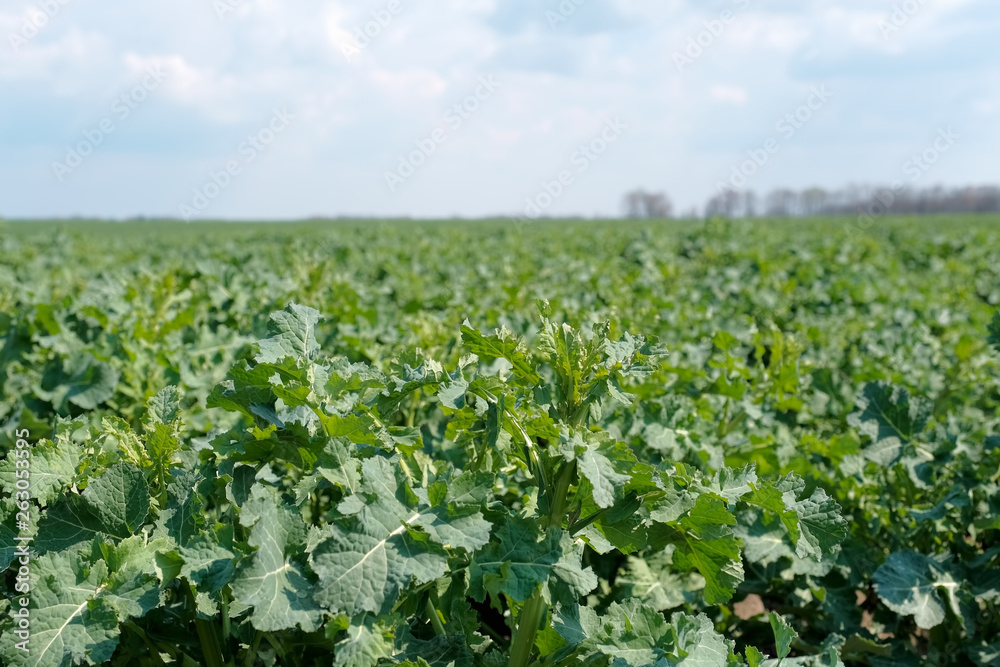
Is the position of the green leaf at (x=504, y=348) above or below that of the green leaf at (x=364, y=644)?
above

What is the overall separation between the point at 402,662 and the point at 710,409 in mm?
2124

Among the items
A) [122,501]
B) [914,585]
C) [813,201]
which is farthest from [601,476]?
[813,201]

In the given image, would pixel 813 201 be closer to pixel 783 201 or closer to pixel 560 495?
pixel 783 201

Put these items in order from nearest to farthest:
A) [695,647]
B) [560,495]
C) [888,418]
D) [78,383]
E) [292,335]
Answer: [695,647] < [560,495] < [292,335] < [888,418] < [78,383]

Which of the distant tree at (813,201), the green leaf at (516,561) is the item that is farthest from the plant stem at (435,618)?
the distant tree at (813,201)

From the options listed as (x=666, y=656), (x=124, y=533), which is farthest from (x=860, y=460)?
(x=124, y=533)

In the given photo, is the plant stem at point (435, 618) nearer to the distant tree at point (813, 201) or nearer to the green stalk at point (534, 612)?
the green stalk at point (534, 612)

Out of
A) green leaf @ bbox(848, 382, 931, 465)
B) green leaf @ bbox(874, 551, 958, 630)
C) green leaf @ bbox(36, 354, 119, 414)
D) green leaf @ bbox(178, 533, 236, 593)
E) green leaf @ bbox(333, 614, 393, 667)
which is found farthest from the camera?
green leaf @ bbox(36, 354, 119, 414)

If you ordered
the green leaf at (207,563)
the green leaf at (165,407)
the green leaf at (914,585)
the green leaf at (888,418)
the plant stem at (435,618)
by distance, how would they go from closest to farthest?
the green leaf at (207,563) < the plant stem at (435,618) < the green leaf at (165,407) < the green leaf at (914,585) < the green leaf at (888,418)

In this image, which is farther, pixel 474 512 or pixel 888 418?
pixel 888 418

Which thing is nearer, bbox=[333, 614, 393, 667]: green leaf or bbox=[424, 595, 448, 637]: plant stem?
bbox=[333, 614, 393, 667]: green leaf

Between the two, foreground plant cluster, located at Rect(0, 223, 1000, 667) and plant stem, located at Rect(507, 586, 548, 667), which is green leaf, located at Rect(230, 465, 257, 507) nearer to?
foreground plant cluster, located at Rect(0, 223, 1000, 667)

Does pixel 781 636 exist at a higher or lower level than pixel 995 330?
lower

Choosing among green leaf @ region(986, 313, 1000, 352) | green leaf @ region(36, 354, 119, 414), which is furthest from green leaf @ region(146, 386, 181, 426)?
green leaf @ region(986, 313, 1000, 352)
